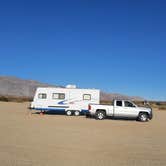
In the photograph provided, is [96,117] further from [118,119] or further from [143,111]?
[143,111]

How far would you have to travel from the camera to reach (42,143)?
11.9 metres

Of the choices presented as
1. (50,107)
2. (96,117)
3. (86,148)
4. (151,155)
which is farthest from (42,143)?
(50,107)

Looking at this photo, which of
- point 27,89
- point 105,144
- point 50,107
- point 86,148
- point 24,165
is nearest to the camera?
point 24,165

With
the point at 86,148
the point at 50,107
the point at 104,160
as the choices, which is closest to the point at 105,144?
the point at 86,148

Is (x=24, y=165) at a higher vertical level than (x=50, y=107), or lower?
lower

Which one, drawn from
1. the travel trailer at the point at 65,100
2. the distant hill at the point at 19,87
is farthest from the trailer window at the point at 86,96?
the distant hill at the point at 19,87

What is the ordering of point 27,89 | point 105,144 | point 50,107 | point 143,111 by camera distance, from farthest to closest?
point 27,89 < point 50,107 < point 143,111 < point 105,144

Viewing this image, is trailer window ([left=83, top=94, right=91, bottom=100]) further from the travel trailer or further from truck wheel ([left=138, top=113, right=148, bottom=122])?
truck wheel ([left=138, top=113, right=148, bottom=122])

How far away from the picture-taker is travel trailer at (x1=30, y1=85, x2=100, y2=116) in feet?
99.7

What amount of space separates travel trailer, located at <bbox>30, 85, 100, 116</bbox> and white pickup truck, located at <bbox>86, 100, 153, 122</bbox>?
4047mm

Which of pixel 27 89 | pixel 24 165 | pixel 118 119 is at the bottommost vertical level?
pixel 24 165

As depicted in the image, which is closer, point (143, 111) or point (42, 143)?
point (42, 143)

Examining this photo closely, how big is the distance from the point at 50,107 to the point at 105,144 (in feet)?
60.1

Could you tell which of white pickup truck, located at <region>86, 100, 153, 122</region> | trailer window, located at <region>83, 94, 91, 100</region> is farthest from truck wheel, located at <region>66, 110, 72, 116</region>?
white pickup truck, located at <region>86, 100, 153, 122</region>
